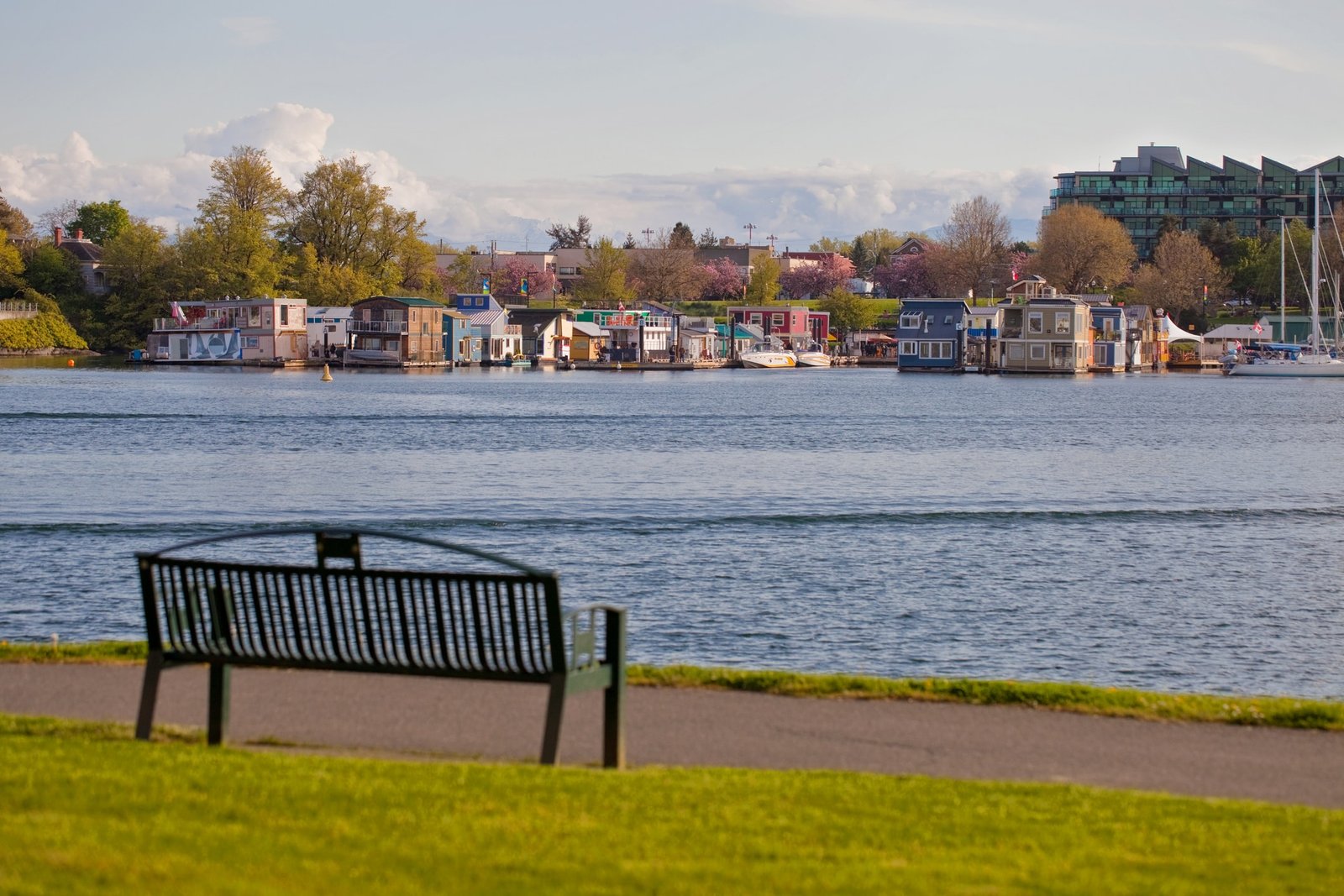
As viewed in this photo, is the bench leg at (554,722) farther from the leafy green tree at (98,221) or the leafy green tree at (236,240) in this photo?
the leafy green tree at (98,221)

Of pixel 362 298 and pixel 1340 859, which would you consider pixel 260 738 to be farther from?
pixel 362 298

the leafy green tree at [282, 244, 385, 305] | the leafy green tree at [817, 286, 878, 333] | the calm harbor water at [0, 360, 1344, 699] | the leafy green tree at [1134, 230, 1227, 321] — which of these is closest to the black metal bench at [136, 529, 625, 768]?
the calm harbor water at [0, 360, 1344, 699]

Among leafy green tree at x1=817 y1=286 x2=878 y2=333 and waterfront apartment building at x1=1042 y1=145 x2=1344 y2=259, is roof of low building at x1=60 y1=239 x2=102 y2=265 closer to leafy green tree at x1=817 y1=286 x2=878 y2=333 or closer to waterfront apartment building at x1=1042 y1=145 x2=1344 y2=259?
leafy green tree at x1=817 y1=286 x2=878 y2=333

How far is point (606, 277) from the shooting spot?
17862cm

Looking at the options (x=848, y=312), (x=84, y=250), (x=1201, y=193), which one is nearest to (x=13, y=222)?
(x=84, y=250)

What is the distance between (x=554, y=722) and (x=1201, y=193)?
19533 centimetres

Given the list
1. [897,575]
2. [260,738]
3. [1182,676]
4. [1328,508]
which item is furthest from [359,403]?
[260,738]

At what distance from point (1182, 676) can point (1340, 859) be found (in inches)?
431

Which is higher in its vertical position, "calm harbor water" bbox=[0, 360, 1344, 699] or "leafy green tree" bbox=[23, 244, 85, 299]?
"leafy green tree" bbox=[23, 244, 85, 299]

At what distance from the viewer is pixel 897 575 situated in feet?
82.2

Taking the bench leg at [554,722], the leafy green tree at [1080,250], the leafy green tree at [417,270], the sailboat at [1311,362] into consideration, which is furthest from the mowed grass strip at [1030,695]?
the leafy green tree at [1080,250]

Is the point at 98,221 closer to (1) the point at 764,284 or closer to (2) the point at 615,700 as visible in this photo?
(1) the point at 764,284

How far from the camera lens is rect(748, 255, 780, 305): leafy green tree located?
193 metres

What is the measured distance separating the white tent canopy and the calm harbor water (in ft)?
272
